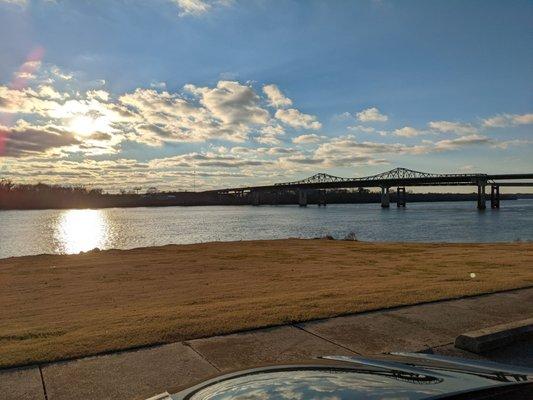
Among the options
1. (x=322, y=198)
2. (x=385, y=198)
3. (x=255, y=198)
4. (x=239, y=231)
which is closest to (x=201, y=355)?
(x=239, y=231)

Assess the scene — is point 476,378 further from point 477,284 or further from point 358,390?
point 477,284

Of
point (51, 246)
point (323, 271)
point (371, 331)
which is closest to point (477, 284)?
point (371, 331)

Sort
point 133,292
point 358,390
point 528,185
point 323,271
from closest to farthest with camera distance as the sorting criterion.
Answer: point 358,390
point 133,292
point 323,271
point 528,185

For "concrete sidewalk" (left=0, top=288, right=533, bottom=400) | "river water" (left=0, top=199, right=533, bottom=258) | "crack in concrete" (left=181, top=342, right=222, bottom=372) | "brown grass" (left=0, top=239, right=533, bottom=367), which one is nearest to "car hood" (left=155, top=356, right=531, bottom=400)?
"concrete sidewalk" (left=0, top=288, right=533, bottom=400)

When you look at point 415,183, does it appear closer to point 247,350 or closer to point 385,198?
point 385,198

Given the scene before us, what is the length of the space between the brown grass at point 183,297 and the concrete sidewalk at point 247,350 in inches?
13.6

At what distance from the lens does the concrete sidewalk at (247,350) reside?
13.6ft

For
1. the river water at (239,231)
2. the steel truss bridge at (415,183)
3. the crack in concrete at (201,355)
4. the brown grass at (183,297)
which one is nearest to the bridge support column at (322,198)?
the steel truss bridge at (415,183)

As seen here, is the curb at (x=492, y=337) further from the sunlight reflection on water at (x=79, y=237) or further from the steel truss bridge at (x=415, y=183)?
the steel truss bridge at (x=415, y=183)

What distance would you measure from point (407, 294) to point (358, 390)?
6.25m

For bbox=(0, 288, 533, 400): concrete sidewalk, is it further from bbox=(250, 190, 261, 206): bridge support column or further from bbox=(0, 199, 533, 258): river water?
bbox=(250, 190, 261, 206): bridge support column

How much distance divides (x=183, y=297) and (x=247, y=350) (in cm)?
529

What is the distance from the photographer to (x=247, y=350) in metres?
5.09

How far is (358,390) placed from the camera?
2189mm
